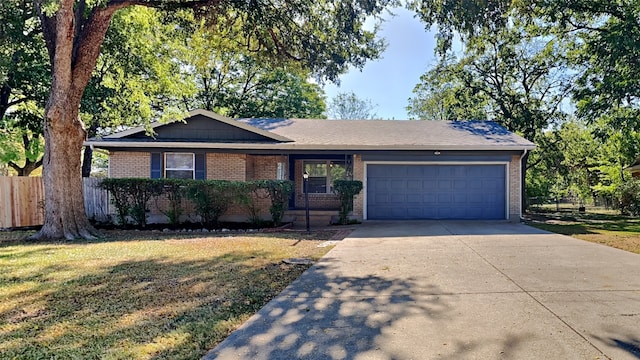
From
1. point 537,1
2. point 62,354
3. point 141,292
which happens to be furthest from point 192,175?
point 537,1

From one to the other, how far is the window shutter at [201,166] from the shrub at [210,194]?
5.95ft

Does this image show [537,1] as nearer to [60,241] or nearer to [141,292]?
[141,292]

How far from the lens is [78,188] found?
10492mm

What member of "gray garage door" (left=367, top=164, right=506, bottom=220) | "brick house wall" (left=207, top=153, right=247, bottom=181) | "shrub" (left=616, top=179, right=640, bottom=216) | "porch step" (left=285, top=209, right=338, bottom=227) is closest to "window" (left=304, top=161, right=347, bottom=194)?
"porch step" (left=285, top=209, right=338, bottom=227)

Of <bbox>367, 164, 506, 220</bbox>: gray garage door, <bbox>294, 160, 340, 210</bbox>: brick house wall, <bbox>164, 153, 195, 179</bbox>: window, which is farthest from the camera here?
<bbox>294, 160, 340, 210</bbox>: brick house wall

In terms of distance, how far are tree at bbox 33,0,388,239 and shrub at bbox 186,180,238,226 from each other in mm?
3015

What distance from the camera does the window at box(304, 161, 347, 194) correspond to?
16.1m

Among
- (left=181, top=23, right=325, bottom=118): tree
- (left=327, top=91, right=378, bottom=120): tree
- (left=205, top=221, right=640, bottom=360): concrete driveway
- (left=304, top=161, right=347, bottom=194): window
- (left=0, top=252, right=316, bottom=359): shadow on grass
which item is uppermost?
(left=327, top=91, right=378, bottom=120): tree

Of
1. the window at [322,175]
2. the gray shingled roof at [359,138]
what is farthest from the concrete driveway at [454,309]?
the window at [322,175]

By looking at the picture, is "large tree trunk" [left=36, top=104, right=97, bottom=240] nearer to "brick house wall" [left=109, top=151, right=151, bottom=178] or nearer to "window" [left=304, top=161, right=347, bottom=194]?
"brick house wall" [left=109, top=151, right=151, bottom=178]

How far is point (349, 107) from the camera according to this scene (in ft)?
141

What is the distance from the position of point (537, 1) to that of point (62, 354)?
521 inches

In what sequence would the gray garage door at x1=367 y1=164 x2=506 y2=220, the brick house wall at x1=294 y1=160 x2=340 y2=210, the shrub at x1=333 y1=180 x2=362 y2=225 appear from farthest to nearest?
1. the brick house wall at x1=294 y1=160 x2=340 y2=210
2. the gray garage door at x1=367 y1=164 x2=506 y2=220
3. the shrub at x1=333 y1=180 x2=362 y2=225

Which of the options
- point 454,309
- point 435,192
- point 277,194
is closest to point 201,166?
point 277,194
